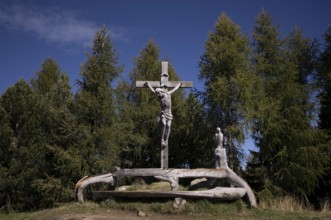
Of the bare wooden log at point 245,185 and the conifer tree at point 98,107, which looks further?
the conifer tree at point 98,107

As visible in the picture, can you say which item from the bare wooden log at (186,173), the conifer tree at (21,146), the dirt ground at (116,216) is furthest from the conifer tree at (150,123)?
the dirt ground at (116,216)

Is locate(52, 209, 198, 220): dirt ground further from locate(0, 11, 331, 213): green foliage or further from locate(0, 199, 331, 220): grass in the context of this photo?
locate(0, 11, 331, 213): green foliage

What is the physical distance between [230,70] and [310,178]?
675 centimetres

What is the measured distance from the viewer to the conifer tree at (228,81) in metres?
17.7

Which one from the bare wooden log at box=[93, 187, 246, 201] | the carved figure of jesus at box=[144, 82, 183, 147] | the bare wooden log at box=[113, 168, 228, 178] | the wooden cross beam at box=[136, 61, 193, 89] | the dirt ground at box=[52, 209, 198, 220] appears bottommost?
the dirt ground at box=[52, 209, 198, 220]

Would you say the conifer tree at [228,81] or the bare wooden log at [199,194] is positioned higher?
the conifer tree at [228,81]

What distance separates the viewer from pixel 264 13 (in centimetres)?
2016

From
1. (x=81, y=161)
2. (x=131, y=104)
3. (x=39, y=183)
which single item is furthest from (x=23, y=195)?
(x=131, y=104)

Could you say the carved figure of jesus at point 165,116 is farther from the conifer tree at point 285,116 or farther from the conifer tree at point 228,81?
the conifer tree at point 285,116

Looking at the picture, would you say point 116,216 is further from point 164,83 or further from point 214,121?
point 214,121

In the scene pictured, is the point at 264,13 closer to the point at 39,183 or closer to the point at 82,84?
the point at 82,84

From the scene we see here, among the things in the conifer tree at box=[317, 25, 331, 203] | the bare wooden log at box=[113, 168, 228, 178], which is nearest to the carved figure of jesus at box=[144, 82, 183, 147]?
the bare wooden log at box=[113, 168, 228, 178]

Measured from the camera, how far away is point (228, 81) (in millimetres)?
18547

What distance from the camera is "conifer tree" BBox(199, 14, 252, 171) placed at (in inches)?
695
